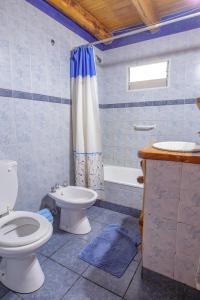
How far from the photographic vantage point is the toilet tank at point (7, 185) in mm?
1415

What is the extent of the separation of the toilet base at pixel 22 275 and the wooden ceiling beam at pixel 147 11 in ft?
7.87

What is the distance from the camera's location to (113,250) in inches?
65.4

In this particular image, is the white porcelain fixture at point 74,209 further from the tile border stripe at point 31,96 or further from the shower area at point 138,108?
the tile border stripe at point 31,96

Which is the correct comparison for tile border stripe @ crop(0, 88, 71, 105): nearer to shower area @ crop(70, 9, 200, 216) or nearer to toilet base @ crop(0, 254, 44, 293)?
shower area @ crop(70, 9, 200, 216)

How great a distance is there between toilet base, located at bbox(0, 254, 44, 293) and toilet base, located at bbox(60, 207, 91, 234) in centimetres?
63

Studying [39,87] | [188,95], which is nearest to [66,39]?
[39,87]

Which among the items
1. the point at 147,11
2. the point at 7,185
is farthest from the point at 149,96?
the point at 7,185

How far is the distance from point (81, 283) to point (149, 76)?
2504 millimetres

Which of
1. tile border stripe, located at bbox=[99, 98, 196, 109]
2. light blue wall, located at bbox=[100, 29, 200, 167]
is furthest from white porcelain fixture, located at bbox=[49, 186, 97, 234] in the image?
tile border stripe, located at bbox=[99, 98, 196, 109]

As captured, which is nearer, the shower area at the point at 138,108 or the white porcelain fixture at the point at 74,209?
the white porcelain fixture at the point at 74,209

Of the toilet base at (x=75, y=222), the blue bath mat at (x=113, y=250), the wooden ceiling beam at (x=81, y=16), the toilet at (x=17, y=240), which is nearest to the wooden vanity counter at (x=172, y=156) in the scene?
the toilet at (x=17, y=240)

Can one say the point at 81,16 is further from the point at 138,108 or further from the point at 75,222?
the point at 75,222

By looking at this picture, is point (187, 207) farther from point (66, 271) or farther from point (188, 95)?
point (188, 95)

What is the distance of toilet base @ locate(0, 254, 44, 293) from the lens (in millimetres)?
1243
